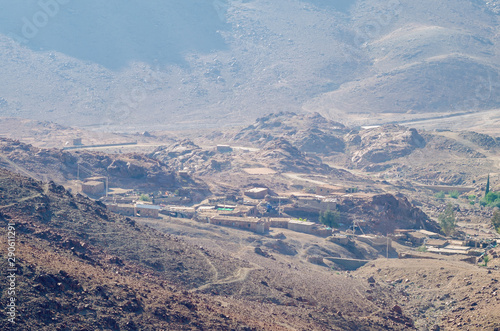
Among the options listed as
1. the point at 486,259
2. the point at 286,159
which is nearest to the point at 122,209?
the point at 486,259

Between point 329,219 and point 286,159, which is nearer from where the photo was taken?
point 329,219

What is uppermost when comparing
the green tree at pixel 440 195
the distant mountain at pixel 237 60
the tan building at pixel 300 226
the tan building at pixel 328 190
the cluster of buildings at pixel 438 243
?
the distant mountain at pixel 237 60

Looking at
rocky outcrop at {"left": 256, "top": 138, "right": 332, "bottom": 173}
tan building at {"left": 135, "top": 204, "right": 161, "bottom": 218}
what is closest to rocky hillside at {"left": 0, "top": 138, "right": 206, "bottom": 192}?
tan building at {"left": 135, "top": 204, "right": 161, "bottom": 218}

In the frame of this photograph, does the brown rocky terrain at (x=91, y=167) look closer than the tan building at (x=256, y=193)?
Yes

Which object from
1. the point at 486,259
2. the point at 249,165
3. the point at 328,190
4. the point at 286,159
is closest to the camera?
the point at 486,259

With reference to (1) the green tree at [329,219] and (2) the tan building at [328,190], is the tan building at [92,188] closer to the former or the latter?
(1) the green tree at [329,219]

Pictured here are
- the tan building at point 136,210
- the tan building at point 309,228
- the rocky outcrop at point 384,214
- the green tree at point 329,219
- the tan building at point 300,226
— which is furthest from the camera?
the rocky outcrop at point 384,214

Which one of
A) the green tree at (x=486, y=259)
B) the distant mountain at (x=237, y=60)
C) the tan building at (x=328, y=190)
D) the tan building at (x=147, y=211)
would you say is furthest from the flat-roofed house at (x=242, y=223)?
the distant mountain at (x=237, y=60)

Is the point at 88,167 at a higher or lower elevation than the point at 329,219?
higher

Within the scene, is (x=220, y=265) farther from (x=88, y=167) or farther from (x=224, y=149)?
(x=224, y=149)
